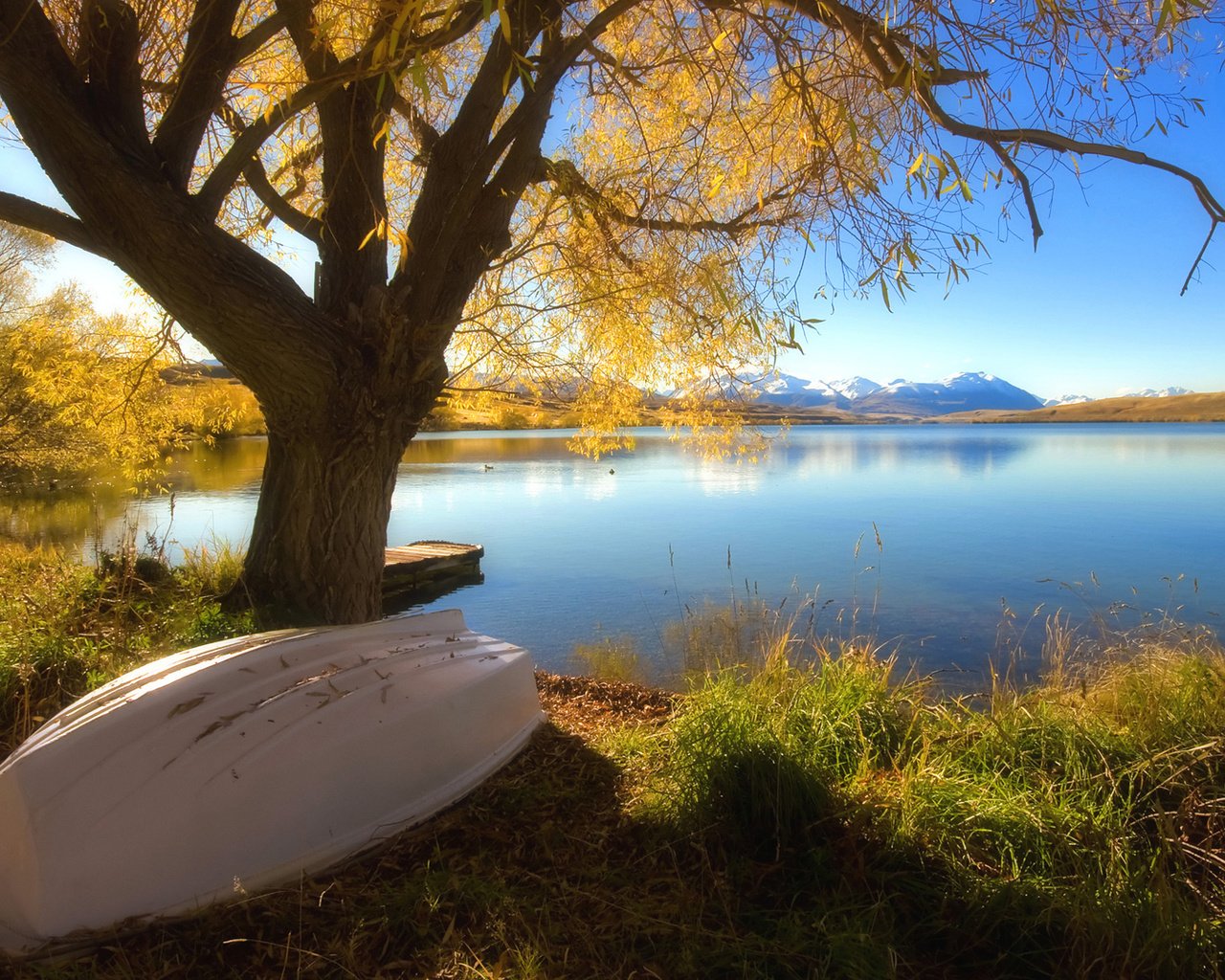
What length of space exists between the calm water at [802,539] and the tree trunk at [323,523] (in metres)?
1.86

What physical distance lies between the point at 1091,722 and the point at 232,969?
3113 millimetres

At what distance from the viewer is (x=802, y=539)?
555 inches

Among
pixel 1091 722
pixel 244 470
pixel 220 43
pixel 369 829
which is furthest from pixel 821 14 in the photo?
pixel 244 470

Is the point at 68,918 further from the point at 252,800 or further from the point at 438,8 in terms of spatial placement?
the point at 438,8

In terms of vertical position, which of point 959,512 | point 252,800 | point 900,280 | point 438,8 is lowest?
point 959,512

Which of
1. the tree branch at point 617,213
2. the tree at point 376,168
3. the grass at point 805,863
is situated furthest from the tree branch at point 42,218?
Answer: the grass at point 805,863

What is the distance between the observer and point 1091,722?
118 inches

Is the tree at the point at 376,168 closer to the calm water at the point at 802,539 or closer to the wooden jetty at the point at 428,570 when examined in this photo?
the calm water at the point at 802,539

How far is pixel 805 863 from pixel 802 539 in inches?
477

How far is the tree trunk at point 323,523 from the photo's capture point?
4270 mm

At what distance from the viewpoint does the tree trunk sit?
4.27 m

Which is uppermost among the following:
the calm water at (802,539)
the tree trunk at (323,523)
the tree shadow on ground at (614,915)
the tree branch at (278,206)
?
the tree branch at (278,206)

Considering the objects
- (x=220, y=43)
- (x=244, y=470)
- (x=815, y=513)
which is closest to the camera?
(x=220, y=43)

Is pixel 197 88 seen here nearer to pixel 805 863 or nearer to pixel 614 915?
pixel 614 915
